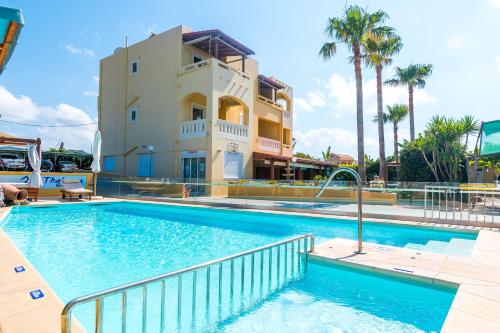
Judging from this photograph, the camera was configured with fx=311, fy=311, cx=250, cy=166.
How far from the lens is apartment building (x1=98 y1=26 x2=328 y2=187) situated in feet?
71.1

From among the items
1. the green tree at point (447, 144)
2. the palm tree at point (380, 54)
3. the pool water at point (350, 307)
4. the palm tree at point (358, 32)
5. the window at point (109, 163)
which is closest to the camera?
the pool water at point (350, 307)

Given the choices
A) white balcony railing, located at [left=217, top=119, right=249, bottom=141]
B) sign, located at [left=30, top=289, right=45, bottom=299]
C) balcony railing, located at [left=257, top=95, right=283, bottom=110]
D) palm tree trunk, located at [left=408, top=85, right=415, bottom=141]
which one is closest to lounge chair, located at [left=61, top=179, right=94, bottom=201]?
Answer: white balcony railing, located at [left=217, top=119, right=249, bottom=141]

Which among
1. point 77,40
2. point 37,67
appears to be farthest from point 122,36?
point 77,40

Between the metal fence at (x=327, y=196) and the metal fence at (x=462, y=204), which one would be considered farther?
the metal fence at (x=327, y=196)

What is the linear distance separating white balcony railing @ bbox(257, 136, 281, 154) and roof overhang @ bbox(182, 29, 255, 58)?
273 inches

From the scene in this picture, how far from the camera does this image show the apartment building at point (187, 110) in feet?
71.1

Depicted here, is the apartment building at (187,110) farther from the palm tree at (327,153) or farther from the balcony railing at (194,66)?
the palm tree at (327,153)

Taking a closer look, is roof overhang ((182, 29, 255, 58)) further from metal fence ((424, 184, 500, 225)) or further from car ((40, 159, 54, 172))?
car ((40, 159, 54, 172))

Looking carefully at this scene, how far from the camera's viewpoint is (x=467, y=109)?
19141mm

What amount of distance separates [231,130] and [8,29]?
18938 mm

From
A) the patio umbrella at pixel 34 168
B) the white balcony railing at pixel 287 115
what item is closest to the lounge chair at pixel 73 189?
the patio umbrella at pixel 34 168

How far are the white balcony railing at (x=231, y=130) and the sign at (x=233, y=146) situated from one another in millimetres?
442

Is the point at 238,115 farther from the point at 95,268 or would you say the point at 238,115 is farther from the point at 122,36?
the point at 95,268

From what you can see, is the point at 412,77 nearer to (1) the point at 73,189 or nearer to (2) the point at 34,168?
(1) the point at 73,189
